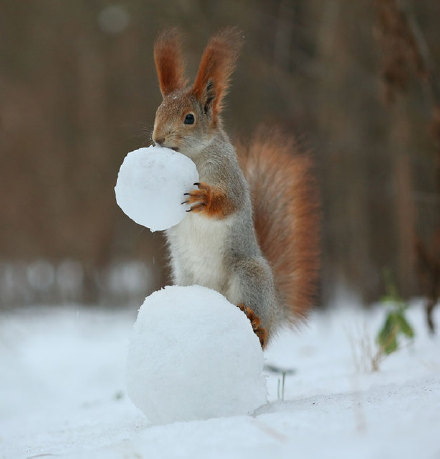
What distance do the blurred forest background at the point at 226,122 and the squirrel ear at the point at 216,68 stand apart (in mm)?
399

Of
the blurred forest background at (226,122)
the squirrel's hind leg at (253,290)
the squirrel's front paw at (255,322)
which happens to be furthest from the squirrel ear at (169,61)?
the squirrel's front paw at (255,322)

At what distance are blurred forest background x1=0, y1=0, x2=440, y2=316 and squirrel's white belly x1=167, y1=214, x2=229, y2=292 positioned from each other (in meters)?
0.61

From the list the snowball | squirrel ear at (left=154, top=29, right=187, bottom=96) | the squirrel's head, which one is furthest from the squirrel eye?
the snowball

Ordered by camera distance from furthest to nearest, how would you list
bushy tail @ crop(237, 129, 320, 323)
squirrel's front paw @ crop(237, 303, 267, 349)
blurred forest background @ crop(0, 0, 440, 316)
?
blurred forest background @ crop(0, 0, 440, 316)
bushy tail @ crop(237, 129, 320, 323)
squirrel's front paw @ crop(237, 303, 267, 349)

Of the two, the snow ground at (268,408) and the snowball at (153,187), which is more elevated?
the snowball at (153,187)

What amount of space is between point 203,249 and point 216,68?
76 cm

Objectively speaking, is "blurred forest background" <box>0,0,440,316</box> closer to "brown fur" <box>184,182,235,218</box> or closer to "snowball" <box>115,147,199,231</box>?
"brown fur" <box>184,182,235,218</box>

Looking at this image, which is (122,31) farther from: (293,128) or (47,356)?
(47,356)

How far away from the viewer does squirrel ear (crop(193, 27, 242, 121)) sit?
8.74 ft

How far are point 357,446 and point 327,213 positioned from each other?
6160 millimetres

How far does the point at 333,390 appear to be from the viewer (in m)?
2.95

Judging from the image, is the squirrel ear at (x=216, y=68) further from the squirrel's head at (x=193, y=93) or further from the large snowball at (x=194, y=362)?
the large snowball at (x=194, y=362)

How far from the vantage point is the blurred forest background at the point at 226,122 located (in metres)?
6.20

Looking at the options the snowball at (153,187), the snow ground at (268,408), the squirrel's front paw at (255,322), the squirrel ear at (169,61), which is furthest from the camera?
the squirrel ear at (169,61)
